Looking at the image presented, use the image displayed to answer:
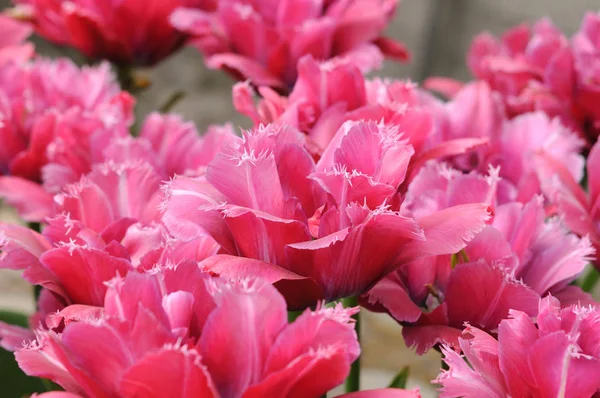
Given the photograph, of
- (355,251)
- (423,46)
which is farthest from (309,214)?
(423,46)

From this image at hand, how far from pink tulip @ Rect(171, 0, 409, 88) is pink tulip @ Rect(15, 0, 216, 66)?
0.07 ft

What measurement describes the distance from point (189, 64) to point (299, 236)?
78 cm

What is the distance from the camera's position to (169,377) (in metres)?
0.17

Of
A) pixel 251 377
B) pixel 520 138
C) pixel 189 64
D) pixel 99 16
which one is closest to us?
pixel 251 377

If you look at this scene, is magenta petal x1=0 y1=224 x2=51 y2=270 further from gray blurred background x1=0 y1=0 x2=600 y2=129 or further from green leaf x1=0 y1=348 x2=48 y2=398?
gray blurred background x1=0 y1=0 x2=600 y2=129

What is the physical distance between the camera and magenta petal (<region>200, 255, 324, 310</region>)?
187mm

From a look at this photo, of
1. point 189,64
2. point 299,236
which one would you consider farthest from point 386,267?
point 189,64

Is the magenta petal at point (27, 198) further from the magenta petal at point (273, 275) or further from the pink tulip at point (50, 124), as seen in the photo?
the magenta petal at point (273, 275)

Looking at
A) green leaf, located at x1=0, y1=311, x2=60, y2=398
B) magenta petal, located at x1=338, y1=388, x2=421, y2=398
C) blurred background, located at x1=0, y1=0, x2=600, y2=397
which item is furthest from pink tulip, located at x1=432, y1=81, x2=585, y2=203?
blurred background, located at x1=0, y1=0, x2=600, y2=397

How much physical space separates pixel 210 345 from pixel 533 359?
0.08m

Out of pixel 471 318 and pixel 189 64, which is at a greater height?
pixel 471 318

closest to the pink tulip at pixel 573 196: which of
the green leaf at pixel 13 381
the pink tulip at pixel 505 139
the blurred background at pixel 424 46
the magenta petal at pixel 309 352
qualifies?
the pink tulip at pixel 505 139

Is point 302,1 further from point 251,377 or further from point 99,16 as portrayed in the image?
point 251,377

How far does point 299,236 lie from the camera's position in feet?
0.66
